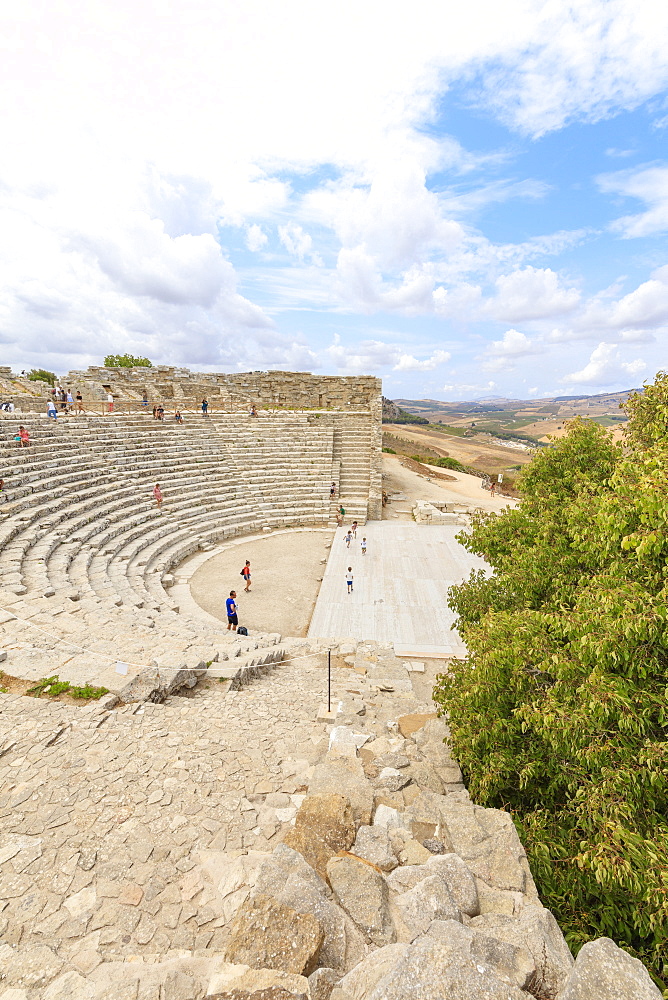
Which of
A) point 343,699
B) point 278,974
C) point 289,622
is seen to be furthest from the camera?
point 289,622

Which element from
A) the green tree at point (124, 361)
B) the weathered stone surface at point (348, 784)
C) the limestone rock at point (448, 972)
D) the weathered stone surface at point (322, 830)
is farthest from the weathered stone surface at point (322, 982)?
the green tree at point (124, 361)

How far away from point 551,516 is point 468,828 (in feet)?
14.1

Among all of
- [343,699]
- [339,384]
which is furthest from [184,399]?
[343,699]

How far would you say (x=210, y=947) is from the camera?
3357 mm

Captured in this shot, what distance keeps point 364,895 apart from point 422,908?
45cm

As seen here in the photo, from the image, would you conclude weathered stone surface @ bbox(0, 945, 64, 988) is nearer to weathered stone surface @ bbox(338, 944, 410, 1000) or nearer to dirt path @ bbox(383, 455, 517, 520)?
weathered stone surface @ bbox(338, 944, 410, 1000)

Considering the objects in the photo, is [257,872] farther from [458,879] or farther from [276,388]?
[276,388]

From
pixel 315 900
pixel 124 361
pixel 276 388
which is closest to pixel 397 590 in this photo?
pixel 315 900

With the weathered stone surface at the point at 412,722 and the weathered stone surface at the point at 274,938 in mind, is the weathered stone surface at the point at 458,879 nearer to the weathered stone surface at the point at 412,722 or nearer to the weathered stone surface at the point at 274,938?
the weathered stone surface at the point at 274,938

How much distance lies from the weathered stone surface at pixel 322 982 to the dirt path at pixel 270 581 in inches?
385

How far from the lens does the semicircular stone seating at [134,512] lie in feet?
27.3

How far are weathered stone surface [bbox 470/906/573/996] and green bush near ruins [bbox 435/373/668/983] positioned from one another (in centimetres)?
51

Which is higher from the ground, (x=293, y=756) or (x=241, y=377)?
(x=241, y=377)

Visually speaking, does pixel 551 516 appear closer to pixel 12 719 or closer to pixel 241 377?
pixel 12 719
